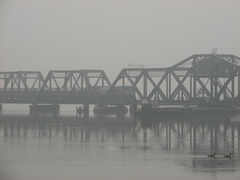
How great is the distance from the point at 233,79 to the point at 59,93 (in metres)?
57.4

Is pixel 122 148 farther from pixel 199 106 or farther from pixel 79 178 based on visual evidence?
pixel 199 106

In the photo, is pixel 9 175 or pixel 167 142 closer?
pixel 9 175

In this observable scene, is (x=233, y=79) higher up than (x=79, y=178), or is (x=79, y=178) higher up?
(x=233, y=79)

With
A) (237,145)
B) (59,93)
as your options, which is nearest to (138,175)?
(237,145)

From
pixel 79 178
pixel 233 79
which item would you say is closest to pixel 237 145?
pixel 79 178

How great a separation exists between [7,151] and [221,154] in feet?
56.8

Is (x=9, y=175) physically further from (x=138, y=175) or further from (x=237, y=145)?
(x=237, y=145)

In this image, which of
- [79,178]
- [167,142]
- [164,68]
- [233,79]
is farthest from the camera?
[164,68]

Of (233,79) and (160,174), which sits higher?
(233,79)

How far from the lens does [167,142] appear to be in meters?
64.5

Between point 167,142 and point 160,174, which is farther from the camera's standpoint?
point 167,142

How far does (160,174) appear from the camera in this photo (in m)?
41.3

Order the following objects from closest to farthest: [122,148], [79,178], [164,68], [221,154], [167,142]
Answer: [79,178] → [221,154] → [122,148] → [167,142] → [164,68]

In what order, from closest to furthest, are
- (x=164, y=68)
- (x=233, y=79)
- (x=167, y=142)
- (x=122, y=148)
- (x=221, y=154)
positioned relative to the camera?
(x=221, y=154)
(x=122, y=148)
(x=167, y=142)
(x=233, y=79)
(x=164, y=68)
